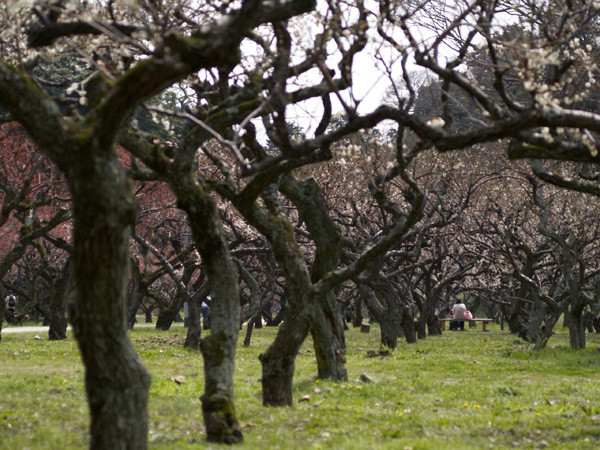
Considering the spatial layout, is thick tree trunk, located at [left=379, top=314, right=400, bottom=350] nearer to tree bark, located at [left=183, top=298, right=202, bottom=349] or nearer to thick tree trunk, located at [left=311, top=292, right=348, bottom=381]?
tree bark, located at [left=183, top=298, right=202, bottom=349]

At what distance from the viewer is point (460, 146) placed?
8562 mm

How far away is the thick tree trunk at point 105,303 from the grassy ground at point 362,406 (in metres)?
1.54

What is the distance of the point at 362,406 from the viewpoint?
12500 millimetres

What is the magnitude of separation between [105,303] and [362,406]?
22.0 ft

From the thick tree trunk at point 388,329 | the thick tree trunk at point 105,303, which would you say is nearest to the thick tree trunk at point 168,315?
the thick tree trunk at point 388,329

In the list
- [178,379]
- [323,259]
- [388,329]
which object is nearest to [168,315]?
[388,329]

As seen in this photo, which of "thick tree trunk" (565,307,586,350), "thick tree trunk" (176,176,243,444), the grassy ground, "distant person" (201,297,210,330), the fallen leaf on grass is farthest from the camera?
"distant person" (201,297,210,330)

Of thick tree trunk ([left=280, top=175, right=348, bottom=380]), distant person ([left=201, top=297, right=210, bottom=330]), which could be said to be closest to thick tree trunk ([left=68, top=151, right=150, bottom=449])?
thick tree trunk ([left=280, top=175, right=348, bottom=380])

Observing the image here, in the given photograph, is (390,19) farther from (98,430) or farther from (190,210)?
(98,430)

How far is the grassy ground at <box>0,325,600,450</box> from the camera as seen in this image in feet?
31.1

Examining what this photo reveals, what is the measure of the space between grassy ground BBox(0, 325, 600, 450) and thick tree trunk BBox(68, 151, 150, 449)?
5.06 ft

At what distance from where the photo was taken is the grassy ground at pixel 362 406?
31.1ft

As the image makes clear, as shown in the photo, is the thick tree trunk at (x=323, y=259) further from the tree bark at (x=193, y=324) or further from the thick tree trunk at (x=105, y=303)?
the tree bark at (x=193, y=324)

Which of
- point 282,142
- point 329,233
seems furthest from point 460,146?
point 329,233
